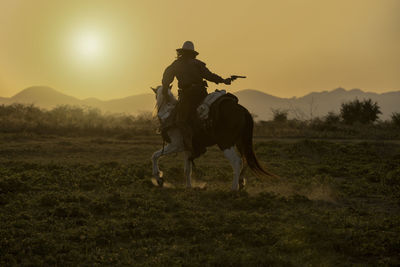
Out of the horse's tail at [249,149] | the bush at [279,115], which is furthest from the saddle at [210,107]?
the bush at [279,115]

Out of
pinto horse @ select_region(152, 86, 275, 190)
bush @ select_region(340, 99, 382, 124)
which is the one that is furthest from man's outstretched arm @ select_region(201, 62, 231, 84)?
bush @ select_region(340, 99, 382, 124)

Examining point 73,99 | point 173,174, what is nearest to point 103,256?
point 173,174

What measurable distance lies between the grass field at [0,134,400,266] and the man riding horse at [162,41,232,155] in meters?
1.34

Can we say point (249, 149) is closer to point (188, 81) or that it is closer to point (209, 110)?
point (209, 110)

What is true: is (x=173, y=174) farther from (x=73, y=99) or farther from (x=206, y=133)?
(x=73, y=99)

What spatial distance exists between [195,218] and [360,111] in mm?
34408

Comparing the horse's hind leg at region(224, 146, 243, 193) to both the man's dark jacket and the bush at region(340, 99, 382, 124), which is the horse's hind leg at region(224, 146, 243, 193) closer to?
the man's dark jacket

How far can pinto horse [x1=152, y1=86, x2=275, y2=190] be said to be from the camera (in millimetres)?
8648

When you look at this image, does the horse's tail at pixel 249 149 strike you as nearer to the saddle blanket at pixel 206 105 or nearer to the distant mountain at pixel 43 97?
the saddle blanket at pixel 206 105

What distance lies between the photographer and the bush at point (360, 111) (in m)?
37.8

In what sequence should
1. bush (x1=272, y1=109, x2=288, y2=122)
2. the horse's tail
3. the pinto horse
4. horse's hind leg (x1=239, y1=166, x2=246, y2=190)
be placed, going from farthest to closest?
bush (x1=272, y1=109, x2=288, y2=122)
the horse's tail
horse's hind leg (x1=239, y1=166, x2=246, y2=190)
the pinto horse

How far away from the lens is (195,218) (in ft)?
22.3

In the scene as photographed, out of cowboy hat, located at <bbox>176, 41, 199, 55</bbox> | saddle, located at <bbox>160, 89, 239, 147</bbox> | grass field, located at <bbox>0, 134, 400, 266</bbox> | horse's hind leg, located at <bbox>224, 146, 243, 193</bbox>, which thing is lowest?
grass field, located at <bbox>0, 134, 400, 266</bbox>

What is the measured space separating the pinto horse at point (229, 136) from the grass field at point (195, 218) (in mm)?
510
